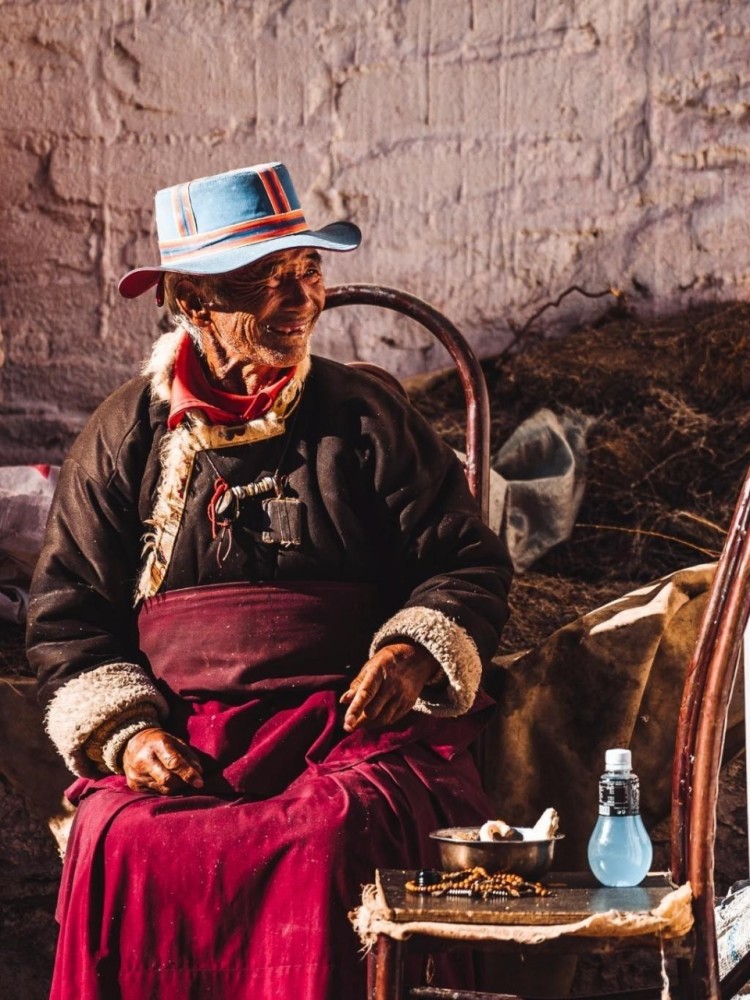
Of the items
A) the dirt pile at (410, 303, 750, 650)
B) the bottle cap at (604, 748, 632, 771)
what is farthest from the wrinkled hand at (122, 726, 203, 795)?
the dirt pile at (410, 303, 750, 650)

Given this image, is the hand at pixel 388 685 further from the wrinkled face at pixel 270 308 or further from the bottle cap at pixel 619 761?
the wrinkled face at pixel 270 308

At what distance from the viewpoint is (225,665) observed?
2.73 meters

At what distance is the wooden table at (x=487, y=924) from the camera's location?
81.3 inches

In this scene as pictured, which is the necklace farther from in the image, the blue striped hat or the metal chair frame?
the metal chair frame

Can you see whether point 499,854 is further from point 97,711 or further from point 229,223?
point 229,223

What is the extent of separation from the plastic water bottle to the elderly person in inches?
12.9

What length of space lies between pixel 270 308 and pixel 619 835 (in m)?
1.15

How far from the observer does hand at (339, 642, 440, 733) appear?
253 cm

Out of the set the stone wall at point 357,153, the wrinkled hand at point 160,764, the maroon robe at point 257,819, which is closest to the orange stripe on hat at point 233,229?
the maroon robe at point 257,819

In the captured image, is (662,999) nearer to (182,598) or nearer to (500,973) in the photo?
(500,973)

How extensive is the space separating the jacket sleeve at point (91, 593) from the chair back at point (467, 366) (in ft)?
2.11

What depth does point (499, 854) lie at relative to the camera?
2250 millimetres

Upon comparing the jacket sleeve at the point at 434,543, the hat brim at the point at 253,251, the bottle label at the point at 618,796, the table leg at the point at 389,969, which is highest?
the hat brim at the point at 253,251

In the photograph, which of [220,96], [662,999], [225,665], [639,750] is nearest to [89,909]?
[225,665]
